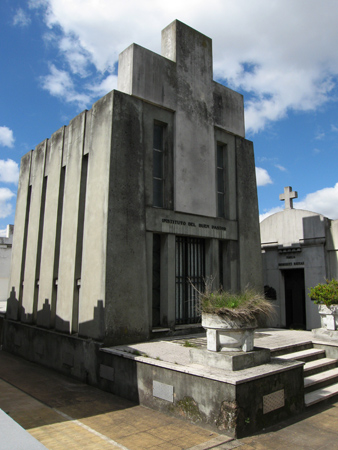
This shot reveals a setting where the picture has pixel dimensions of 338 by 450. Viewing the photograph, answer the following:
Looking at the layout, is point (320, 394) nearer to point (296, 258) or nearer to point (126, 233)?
point (126, 233)

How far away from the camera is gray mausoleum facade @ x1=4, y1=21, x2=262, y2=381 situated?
10.0 m

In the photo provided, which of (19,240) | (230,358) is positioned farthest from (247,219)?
(19,240)

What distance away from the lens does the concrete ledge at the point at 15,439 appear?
2.57m

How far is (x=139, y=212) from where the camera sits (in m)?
10.5

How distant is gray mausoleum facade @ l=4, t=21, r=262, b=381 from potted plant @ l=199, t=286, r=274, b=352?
3.53 metres

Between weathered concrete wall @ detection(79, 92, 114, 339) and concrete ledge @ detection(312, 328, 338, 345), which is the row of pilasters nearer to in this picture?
weathered concrete wall @ detection(79, 92, 114, 339)

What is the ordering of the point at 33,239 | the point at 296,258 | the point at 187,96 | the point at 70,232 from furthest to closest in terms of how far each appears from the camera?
the point at 296,258 < the point at 33,239 < the point at 187,96 < the point at 70,232

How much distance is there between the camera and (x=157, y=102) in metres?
11.6

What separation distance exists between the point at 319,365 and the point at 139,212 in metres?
6.07

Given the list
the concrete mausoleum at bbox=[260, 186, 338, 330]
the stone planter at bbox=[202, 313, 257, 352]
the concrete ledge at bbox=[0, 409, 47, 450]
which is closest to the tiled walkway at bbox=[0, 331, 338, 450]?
the stone planter at bbox=[202, 313, 257, 352]

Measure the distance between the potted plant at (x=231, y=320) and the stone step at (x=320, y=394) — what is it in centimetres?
184

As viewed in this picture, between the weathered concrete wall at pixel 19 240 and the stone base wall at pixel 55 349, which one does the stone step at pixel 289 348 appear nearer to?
the stone base wall at pixel 55 349

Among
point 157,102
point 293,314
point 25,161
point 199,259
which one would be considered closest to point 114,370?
point 199,259

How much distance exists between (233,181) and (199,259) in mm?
3284
